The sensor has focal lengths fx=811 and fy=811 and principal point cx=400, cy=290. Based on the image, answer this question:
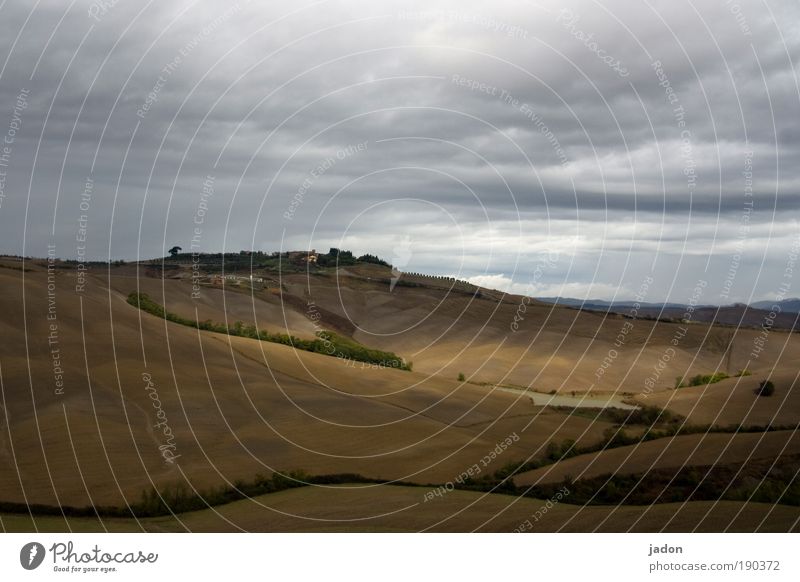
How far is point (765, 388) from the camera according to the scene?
22.1 meters

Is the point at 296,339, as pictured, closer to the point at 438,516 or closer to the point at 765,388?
the point at 438,516

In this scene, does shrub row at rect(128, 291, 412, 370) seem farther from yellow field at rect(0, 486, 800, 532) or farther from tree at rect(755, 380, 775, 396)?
tree at rect(755, 380, 775, 396)

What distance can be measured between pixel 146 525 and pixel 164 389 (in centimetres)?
376

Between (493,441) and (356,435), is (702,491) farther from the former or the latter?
(356,435)

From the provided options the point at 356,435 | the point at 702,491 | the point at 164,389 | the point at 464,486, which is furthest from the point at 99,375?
the point at 702,491

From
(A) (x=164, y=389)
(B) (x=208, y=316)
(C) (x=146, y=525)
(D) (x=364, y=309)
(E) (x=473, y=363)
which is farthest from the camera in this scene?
(D) (x=364, y=309)

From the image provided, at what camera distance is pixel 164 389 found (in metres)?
19.3

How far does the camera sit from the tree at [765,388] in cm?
2200
